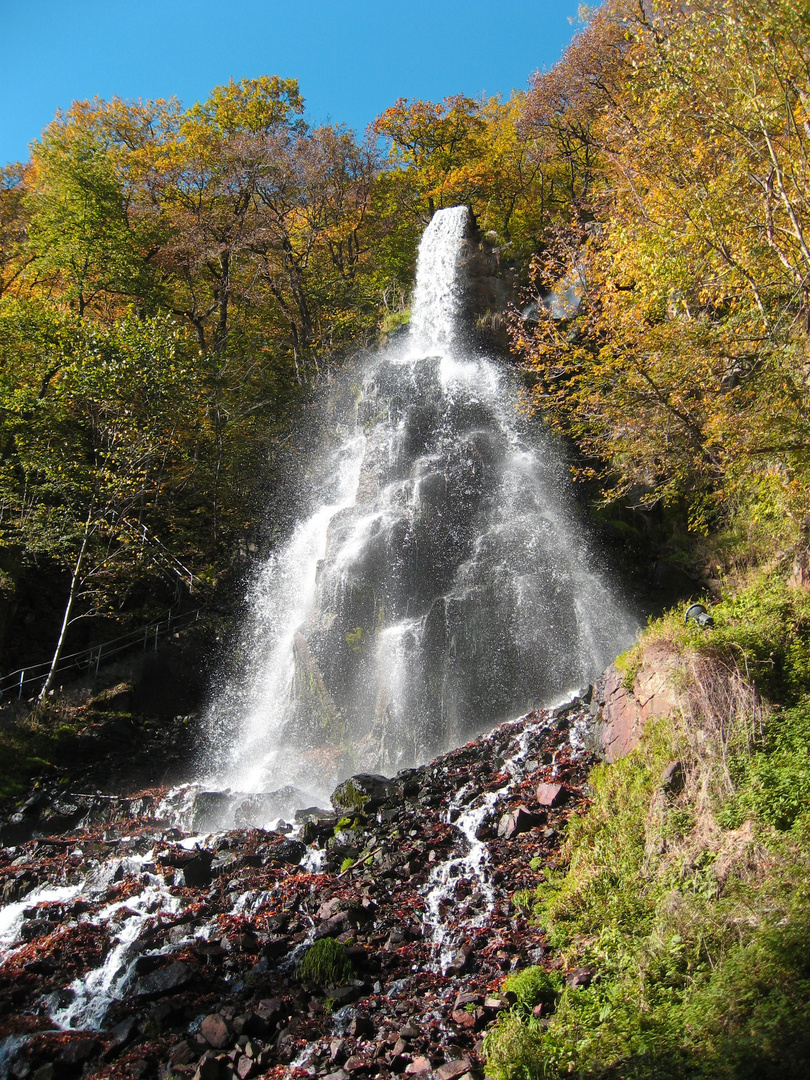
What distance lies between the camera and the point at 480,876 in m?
8.15

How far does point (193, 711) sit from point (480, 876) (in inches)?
490

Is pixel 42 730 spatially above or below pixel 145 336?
below

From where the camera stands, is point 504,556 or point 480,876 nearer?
point 480,876

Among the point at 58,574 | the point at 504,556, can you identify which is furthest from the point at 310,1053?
the point at 58,574

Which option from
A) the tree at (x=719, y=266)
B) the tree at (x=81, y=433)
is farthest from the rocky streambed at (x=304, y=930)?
the tree at (x=81, y=433)

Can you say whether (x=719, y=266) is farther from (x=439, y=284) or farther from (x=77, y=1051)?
(x=439, y=284)

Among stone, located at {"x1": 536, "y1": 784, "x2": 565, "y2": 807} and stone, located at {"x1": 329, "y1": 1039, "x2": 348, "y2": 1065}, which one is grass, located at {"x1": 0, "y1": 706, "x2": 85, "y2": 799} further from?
stone, located at {"x1": 536, "y1": 784, "x2": 565, "y2": 807}

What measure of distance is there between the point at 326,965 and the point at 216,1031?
1.17 meters

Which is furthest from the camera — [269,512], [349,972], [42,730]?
[269,512]

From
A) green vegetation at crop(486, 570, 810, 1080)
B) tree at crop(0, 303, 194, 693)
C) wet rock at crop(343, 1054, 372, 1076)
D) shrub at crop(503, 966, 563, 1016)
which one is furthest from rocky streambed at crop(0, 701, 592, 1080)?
tree at crop(0, 303, 194, 693)

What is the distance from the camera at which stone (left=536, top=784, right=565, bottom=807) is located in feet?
29.4

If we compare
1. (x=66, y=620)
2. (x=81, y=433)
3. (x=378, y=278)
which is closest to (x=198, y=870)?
A: (x=66, y=620)

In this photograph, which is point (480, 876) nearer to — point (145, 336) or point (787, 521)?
point (787, 521)

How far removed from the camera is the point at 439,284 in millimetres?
25500
